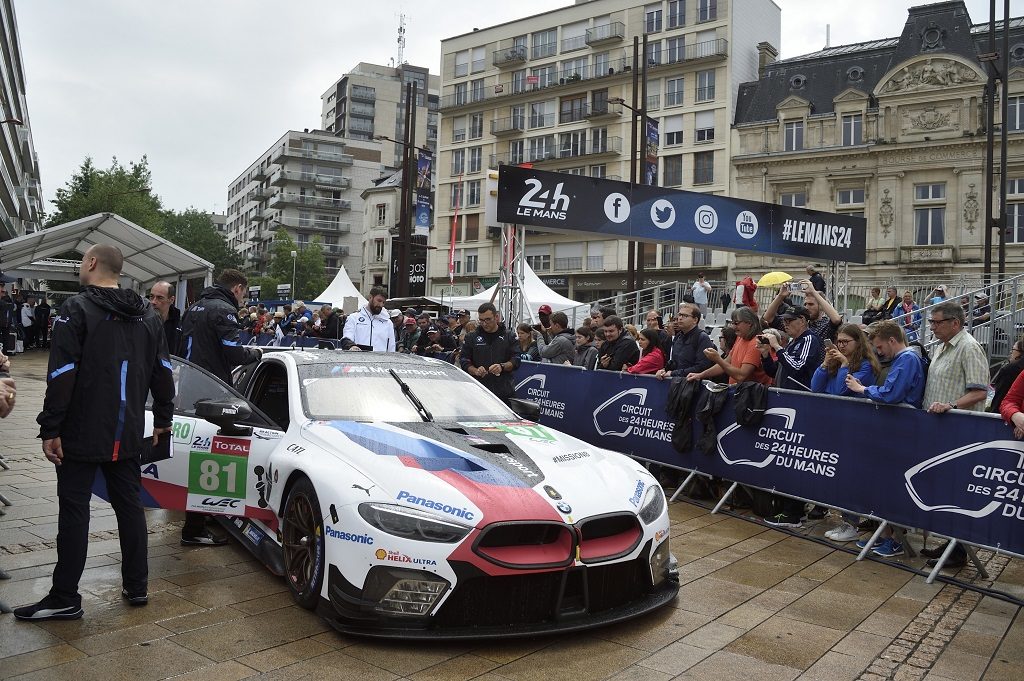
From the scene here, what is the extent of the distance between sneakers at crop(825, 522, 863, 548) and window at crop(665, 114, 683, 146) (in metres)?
47.4

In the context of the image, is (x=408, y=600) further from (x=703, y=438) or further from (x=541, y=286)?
(x=541, y=286)

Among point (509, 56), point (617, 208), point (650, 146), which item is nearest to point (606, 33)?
point (509, 56)

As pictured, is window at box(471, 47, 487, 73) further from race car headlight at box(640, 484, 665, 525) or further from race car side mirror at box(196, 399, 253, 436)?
race car headlight at box(640, 484, 665, 525)

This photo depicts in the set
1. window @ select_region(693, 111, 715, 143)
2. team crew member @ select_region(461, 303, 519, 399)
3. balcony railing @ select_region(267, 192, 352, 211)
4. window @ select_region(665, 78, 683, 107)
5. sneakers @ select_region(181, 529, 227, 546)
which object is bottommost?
sneakers @ select_region(181, 529, 227, 546)

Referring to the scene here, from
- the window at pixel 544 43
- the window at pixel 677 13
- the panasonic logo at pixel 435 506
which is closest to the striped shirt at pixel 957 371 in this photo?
the panasonic logo at pixel 435 506

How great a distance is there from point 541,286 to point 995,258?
27.7 metres

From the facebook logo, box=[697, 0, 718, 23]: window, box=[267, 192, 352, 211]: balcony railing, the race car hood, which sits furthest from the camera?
box=[267, 192, 352, 211]: balcony railing

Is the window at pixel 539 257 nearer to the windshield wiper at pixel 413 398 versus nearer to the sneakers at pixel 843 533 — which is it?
the sneakers at pixel 843 533

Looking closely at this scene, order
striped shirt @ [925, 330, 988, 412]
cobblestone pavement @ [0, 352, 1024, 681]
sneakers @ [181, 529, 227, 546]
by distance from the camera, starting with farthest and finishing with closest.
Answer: striped shirt @ [925, 330, 988, 412], sneakers @ [181, 529, 227, 546], cobblestone pavement @ [0, 352, 1024, 681]

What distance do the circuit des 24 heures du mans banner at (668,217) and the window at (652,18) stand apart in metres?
37.1

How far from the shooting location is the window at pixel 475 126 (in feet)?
203

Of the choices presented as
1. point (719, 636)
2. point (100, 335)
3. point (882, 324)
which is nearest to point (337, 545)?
point (100, 335)

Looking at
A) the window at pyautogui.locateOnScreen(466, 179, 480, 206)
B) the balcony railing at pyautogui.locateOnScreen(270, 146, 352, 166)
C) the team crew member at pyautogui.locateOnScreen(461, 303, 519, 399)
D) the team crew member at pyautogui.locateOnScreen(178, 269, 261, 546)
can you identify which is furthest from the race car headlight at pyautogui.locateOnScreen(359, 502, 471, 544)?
the balcony railing at pyautogui.locateOnScreen(270, 146, 352, 166)

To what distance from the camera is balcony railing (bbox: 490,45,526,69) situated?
59562 millimetres
